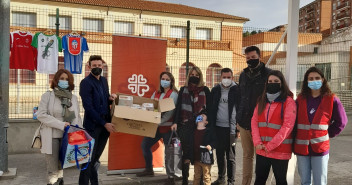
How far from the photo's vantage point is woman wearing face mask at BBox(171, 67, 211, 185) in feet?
13.7

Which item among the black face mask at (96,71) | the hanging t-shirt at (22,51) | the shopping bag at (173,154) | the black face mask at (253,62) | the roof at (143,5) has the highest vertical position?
the roof at (143,5)

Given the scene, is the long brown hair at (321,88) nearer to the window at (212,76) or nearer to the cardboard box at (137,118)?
the cardboard box at (137,118)

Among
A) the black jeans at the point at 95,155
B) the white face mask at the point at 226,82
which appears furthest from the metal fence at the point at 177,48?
the black jeans at the point at 95,155

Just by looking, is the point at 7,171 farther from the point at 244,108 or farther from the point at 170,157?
the point at 244,108

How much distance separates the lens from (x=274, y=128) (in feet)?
10.8

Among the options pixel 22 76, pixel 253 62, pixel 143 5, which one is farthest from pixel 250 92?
pixel 143 5

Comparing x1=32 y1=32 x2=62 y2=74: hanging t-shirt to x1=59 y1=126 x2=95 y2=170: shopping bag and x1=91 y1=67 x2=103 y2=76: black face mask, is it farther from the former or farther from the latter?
x1=59 y1=126 x2=95 y2=170: shopping bag

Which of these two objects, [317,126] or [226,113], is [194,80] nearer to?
[226,113]

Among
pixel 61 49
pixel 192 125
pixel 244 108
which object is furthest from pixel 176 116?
pixel 61 49

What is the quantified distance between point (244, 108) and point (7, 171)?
4.14 metres

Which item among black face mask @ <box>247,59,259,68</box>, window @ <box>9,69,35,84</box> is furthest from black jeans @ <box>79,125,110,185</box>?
window @ <box>9,69,35,84</box>

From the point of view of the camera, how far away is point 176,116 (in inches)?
170

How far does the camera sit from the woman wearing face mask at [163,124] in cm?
458

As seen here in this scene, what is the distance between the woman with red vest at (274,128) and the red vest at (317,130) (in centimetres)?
13
